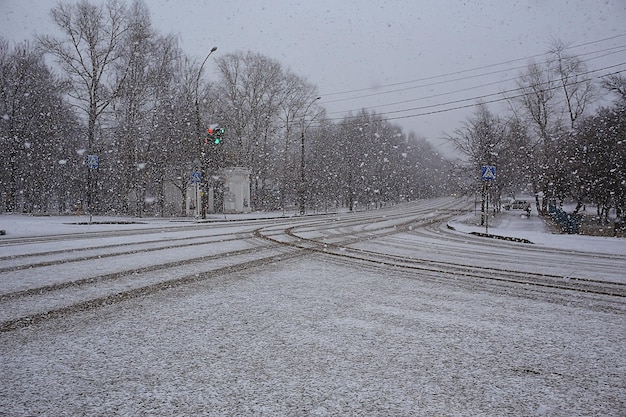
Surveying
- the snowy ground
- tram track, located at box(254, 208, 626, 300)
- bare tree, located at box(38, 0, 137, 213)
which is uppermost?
bare tree, located at box(38, 0, 137, 213)

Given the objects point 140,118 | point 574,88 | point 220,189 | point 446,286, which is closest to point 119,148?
point 140,118

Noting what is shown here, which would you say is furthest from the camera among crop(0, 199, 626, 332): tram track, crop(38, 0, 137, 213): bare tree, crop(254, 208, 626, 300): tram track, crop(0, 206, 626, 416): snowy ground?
crop(38, 0, 137, 213): bare tree

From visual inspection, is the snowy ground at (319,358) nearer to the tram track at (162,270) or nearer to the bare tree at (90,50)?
the tram track at (162,270)

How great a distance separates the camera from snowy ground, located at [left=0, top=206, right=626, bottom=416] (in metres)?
2.75

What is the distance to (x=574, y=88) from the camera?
4022cm

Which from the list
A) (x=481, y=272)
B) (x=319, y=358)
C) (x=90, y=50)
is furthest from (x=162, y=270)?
(x=90, y=50)

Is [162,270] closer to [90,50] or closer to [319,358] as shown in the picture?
[319,358]

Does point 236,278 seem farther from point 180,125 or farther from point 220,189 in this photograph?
point 220,189

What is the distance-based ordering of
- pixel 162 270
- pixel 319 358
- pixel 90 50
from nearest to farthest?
pixel 319 358
pixel 162 270
pixel 90 50

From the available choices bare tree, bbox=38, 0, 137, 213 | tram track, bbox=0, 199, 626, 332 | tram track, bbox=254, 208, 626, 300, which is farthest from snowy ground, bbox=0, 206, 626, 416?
bare tree, bbox=38, 0, 137, 213

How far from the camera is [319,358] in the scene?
3521 mm

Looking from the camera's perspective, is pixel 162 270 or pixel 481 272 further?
pixel 481 272

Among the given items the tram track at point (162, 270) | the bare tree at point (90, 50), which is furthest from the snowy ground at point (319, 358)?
the bare tree at point (90, 50)

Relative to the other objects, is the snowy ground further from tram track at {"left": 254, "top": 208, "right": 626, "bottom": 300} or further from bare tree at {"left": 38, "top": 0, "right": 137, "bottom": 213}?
bare tree at {"left": 38, "top": 0, "right": 137, "bottom": 213}
